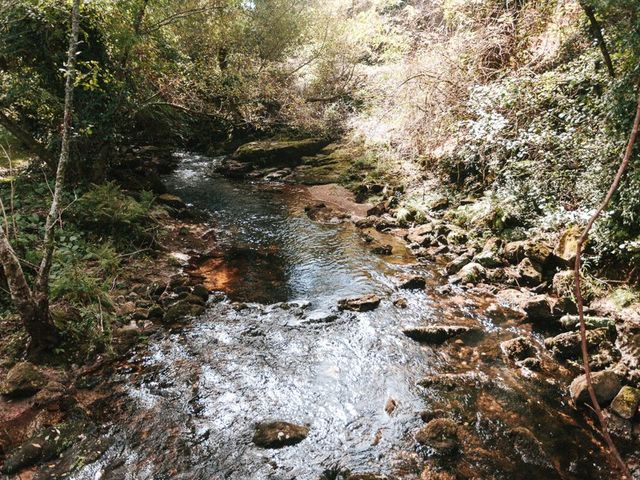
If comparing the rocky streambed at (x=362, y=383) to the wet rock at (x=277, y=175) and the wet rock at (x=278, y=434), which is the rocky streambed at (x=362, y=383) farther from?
the wet rock at (x=277, y=175)

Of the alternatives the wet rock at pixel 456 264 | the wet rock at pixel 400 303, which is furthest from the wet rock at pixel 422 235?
the wet rock at pixel 400 303

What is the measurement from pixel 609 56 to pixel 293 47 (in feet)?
45.1

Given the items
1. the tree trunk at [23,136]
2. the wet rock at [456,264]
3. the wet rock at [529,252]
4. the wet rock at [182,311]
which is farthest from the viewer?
the wet rock at [456,264]

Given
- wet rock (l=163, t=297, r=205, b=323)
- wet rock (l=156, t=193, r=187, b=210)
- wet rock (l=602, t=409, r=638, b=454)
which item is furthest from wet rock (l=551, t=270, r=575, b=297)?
wet rock (l=156, t=193, r=187, b=210)

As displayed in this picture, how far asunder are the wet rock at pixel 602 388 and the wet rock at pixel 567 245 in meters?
2.60

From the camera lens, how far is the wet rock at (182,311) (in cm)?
623

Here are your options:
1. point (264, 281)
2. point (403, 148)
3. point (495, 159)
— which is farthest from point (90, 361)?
point (403, 148)

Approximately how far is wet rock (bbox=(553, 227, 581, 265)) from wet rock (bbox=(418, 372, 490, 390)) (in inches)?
121

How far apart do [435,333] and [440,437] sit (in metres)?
1.93

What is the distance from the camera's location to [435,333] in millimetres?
5855

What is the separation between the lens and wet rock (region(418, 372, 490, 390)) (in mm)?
4930

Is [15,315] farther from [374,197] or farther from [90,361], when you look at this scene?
[374,197]

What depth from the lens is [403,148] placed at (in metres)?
12.8

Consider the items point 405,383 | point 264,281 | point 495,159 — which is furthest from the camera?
point 495,159
